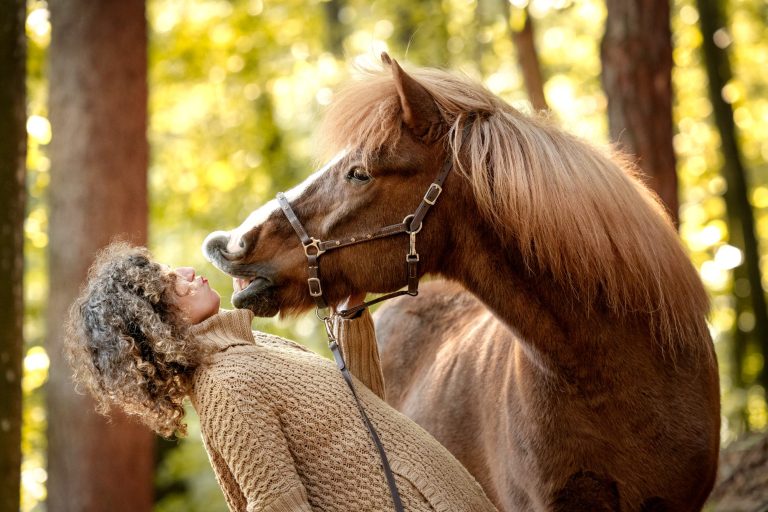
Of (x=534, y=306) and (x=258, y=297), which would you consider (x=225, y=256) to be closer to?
(x=258, y=297)

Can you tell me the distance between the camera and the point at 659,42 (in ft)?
18.7

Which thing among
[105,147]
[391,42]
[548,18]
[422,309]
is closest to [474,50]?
[391,42]

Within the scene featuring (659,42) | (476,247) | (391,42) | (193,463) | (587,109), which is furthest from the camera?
(587,109)

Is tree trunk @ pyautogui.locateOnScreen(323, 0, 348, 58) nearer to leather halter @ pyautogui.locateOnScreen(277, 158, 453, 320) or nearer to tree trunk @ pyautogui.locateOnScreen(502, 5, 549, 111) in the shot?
tree trunk @ pyautogui.locateOnScreen(502, 5, 549, 111)

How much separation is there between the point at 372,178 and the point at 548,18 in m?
9.44

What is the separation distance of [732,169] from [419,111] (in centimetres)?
856

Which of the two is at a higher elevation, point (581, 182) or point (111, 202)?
point (111, 202)

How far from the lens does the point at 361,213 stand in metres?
2.86

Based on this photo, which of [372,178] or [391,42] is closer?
[372,178]

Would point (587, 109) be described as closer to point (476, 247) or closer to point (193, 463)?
point (193, 463)

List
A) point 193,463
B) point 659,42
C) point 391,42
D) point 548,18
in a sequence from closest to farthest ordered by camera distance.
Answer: point 659,42
point 193,463
point 391,42
point 548,18

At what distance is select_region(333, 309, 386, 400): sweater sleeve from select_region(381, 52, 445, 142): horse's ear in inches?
31.0

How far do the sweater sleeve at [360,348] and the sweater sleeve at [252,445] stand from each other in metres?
0.80

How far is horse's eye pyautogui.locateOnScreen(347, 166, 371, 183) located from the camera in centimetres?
286
